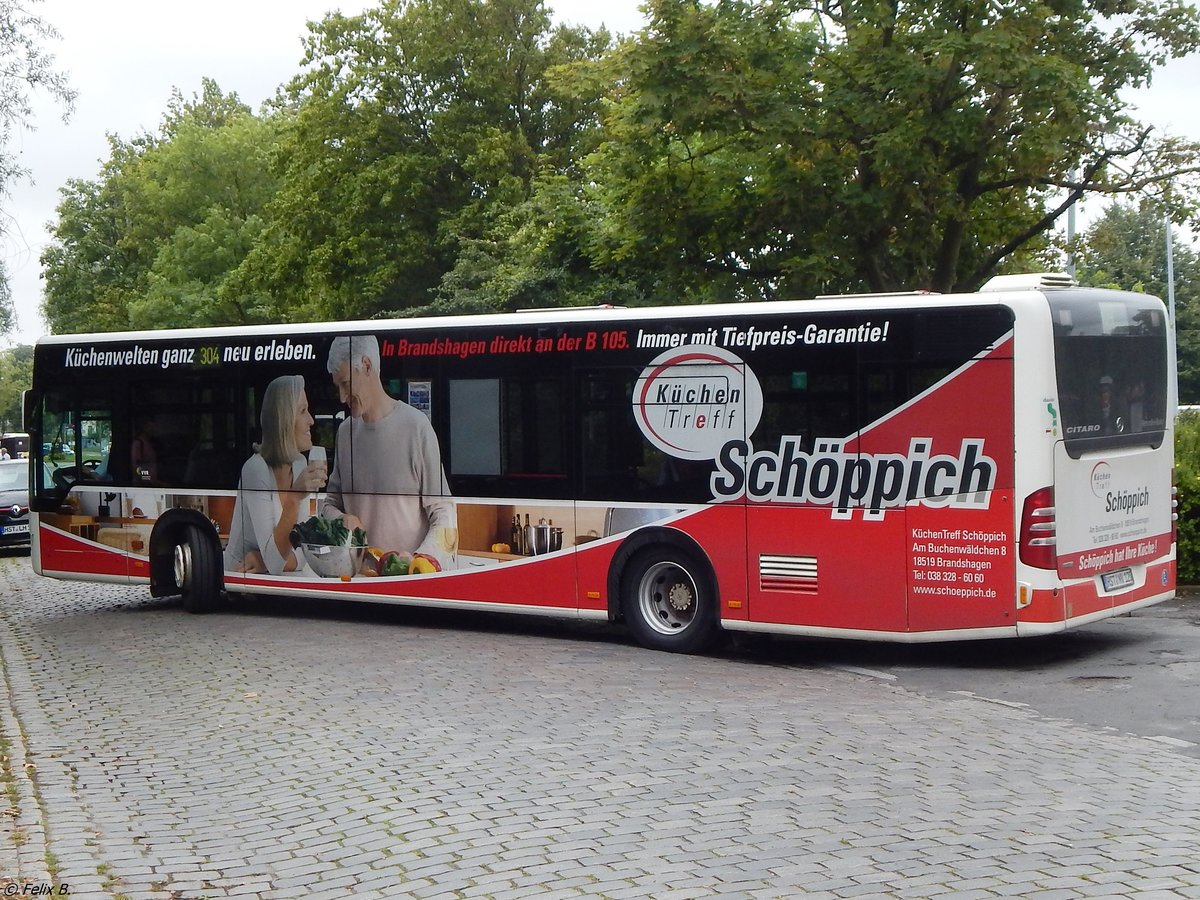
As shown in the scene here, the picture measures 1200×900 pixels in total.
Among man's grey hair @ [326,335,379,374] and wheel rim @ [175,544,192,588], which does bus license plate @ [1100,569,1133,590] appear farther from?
wheel rim @ [175,544,192,588]

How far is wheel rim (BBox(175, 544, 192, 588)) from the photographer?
16.4 meters

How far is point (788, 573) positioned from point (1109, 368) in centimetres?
300

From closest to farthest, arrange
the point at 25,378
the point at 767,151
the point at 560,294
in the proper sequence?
1. the point at 767,151
2. the point at 560,294
3. the point at 25,378

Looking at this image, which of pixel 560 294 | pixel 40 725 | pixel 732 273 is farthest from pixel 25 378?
pixel 40 725

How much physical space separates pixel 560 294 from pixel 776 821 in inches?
906

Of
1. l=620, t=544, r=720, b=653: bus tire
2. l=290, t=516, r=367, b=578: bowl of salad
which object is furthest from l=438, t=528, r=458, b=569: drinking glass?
l=620, t=544, r=720, b=653: bus tire

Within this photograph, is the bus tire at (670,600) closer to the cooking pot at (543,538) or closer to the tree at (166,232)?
the cooking pot at (543,538)

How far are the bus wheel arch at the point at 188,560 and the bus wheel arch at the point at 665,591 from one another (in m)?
5.46

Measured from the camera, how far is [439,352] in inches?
562

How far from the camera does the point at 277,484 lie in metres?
15.6

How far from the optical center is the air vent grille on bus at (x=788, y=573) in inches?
467

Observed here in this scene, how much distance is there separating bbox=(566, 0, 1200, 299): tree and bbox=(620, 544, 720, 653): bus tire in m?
8.05

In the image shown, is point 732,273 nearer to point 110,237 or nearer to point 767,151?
point 767,151

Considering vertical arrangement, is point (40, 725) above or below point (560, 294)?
below
